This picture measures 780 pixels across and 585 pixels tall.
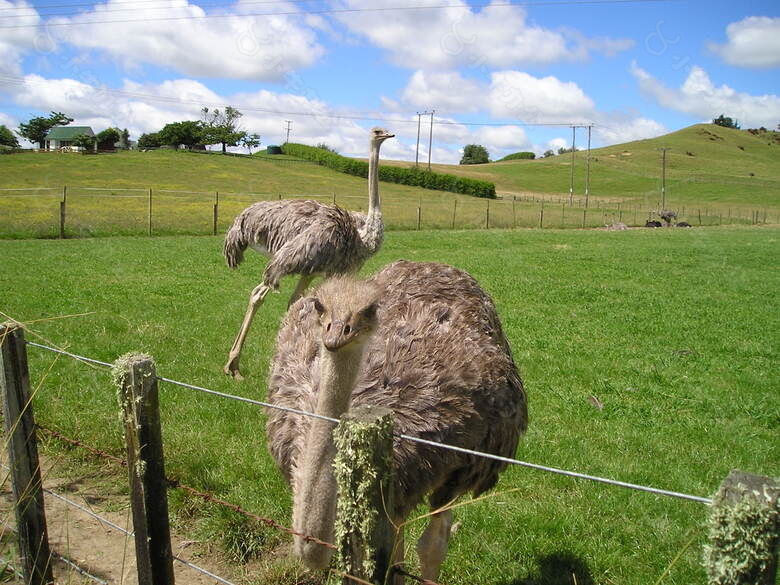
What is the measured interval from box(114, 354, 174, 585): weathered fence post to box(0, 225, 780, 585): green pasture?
1095 mm

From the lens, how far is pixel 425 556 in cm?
349

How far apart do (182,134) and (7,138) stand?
1779cm

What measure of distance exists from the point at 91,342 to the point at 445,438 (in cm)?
550

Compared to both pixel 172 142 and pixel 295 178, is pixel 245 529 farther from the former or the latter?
pixel 172 142

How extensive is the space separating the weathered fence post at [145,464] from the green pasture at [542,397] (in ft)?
3.59

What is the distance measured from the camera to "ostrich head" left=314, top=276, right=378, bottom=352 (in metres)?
2.62

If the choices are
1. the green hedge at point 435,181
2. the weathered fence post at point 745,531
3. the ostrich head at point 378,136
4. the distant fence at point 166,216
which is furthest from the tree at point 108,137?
the weathered fence post at point 745,531

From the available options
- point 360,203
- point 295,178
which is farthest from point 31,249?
point 295,178

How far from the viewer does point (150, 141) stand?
8544 cm

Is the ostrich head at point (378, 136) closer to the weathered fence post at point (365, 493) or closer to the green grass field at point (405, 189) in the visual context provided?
the weathered fence post at point (365, 493)

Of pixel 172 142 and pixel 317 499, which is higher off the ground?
pixel 172 142

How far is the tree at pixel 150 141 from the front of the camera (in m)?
84.4

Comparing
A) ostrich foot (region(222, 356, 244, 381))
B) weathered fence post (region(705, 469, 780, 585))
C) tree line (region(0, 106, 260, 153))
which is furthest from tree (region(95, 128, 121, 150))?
weathered fence post (region(705, 469, 780, 585))

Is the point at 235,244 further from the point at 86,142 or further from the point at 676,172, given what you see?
the point at 676,172
